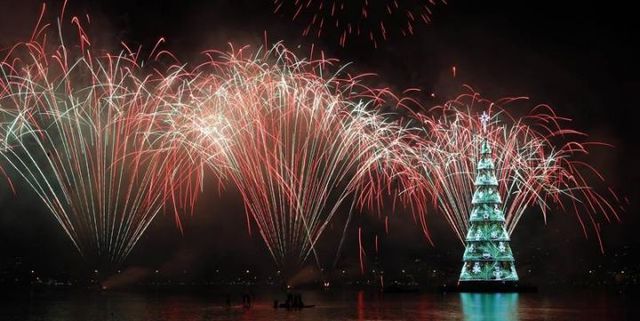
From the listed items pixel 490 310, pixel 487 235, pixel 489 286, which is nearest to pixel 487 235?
pixel 487 235

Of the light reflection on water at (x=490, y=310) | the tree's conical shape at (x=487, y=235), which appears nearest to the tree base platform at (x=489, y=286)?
the tree's conical shape at (x=487, y=235)

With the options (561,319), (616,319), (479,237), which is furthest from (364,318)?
(479,237)

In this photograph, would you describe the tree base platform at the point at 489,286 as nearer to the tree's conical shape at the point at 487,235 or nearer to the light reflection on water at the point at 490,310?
the tree's conical shape at the point at 487,235

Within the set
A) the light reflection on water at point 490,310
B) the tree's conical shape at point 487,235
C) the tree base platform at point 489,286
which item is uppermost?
the tree's conical shape at point 487,235

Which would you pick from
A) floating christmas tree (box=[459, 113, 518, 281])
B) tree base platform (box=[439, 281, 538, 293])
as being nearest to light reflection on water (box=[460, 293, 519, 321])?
floating christmas tree (box=[459, 113, 518, 281])

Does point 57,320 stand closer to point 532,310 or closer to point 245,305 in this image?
point 245,305

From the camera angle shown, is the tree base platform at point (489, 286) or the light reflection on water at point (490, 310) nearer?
the light reflection on water at point (490, 310)

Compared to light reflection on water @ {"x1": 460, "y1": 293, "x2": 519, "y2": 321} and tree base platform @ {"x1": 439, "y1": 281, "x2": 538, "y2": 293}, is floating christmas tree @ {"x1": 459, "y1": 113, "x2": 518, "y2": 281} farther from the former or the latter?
light reflection on water @ {"x1": 460, "y1": 293, "x2": 519, "y2": 321}

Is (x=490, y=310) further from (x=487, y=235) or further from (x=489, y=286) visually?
(x=489, y=286)

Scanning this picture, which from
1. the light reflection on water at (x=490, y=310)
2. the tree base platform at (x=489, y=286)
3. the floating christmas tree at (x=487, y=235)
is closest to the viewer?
the light reflection on water at (x=490, y=310)
